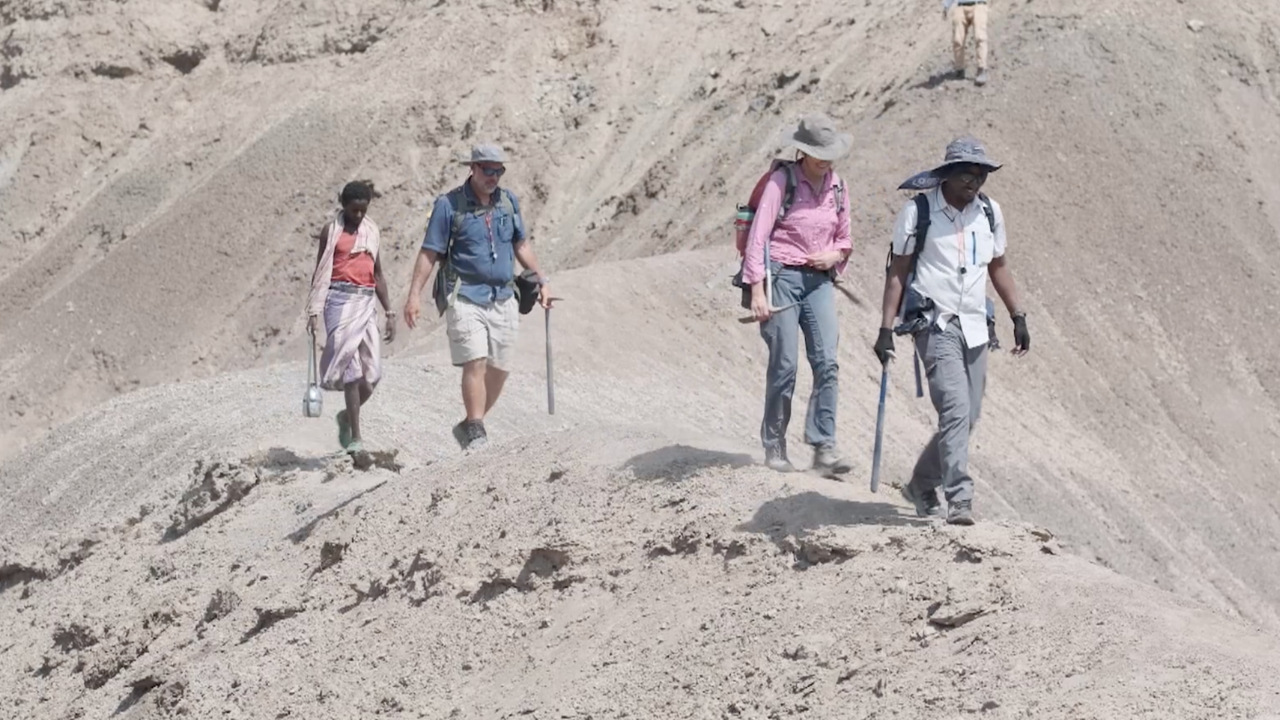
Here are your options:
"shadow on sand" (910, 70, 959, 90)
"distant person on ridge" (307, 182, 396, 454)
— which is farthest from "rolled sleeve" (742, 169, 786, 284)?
"shadow on sand" (910, 70, 959, 90)

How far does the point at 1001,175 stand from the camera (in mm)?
21641

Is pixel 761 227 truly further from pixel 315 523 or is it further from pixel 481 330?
pixel 315 523

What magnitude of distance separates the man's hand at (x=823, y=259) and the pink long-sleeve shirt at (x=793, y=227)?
22 millimetres

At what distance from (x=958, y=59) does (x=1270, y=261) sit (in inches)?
150

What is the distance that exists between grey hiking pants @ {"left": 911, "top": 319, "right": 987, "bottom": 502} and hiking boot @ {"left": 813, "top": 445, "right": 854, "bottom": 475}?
2.63 ft

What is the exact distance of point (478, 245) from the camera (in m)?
11.0

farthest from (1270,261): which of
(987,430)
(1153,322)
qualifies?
(987,430)

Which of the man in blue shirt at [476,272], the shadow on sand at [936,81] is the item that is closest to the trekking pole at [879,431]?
the man in blue shirt at [476,272]

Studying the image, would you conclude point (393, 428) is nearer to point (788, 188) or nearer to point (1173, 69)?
point (788, 188)

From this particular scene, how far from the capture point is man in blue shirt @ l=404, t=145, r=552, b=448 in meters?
11.0

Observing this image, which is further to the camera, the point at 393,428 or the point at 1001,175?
the point at 1001,175

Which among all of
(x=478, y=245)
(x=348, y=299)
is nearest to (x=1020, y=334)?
(x=478, y=245)

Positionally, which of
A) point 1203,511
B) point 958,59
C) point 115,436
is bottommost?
point 1203,511

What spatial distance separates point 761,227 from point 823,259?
0.30 m
